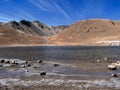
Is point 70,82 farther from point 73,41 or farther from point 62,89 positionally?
point 73,41

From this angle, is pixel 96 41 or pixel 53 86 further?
pixel 96 41

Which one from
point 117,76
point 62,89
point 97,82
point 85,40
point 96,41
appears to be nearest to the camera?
point 62,89

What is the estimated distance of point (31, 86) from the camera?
870 inches

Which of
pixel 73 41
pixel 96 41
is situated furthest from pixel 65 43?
pixel 96 41

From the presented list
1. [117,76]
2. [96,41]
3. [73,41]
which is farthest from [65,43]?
[117,76]

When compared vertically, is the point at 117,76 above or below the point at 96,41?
below

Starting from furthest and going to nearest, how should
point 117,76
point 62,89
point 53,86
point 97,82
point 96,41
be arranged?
1. point 96,41
2. point 117,76
3. point 97,82
4. point 53,86
5. point 62,89

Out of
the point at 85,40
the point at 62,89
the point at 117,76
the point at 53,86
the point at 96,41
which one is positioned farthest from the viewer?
the point at 85,40

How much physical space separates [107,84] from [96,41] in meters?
162

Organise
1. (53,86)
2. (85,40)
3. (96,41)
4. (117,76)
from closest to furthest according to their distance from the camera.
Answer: (53,86), (117,76), (96,41), (85,40)

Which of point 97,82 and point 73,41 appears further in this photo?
point 73,41

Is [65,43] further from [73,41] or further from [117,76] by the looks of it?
[117,76]

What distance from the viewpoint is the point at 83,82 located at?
23.7 metres

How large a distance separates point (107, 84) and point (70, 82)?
3.56 metres
